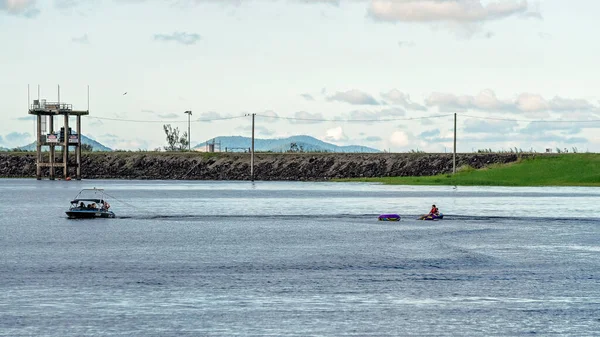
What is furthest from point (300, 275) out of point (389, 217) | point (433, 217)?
point (433, 217)

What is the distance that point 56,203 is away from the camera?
352ft

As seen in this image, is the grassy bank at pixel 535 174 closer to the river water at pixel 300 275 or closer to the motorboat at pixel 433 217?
the river water at pixel 300 275

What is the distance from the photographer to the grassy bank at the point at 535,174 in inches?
6289

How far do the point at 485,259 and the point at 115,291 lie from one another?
20.9 meters

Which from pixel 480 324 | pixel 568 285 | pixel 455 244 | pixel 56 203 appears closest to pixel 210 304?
pixel 480 324

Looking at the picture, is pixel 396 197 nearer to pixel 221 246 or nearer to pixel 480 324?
pixel 221 246

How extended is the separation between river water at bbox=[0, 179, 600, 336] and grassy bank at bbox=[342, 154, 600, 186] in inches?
3063

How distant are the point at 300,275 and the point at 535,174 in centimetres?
12693

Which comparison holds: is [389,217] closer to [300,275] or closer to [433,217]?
[433,217]

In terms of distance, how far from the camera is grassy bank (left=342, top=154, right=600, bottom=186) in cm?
15975

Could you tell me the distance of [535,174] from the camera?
16388 centimetres

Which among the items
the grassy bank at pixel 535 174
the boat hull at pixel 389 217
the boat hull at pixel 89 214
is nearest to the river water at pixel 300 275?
the boat hull at pixel 389 217

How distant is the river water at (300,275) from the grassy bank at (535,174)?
7781 centimetres

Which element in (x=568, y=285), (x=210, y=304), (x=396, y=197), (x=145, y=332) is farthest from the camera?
(x=396, y=197)
